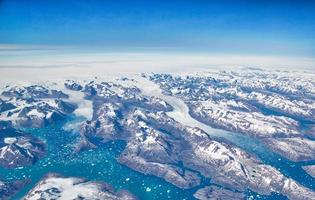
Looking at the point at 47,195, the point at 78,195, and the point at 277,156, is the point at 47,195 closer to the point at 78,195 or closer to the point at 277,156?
the point at 78,195

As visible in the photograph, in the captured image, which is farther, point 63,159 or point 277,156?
point 277,156

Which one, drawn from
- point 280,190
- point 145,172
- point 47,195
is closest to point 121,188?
point 145,172

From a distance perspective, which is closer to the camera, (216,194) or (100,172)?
(216,194)

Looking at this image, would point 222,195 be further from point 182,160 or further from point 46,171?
point 46,171

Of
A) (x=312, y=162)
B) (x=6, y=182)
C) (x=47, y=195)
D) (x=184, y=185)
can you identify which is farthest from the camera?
(x=312, y=162)

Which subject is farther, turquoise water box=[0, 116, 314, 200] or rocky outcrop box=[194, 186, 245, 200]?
turquoise water box=[0, 116, 314, 200]

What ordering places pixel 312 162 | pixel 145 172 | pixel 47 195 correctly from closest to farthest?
1. pixel 47 195
2. pixel 145 172
3. pixel 312 162

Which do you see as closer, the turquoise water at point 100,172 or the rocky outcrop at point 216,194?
the rocky outcrop at point 216,194

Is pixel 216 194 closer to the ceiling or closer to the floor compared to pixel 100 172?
closer to the floor
